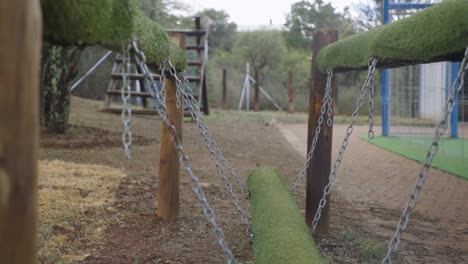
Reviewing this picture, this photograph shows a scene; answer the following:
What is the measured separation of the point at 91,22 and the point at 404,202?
16.5 ft

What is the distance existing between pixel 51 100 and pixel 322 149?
5.77m

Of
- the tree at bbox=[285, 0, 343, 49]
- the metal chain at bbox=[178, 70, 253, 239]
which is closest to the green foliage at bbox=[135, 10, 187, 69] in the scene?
the metal chain at bbox=[178, 70, 253, 239]

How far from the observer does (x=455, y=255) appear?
165 inches

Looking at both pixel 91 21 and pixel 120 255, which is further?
pixel 120 255

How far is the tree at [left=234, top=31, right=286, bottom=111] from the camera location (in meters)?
29.2

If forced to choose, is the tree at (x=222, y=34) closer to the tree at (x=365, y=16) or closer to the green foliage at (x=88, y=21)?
the tree at (x=365, y=16)

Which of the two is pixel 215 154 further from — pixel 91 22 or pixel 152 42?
pixel 91 22

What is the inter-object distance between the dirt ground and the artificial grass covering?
190 centimetres

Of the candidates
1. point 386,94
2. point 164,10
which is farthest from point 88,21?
point 164,10

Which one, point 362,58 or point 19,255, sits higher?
point 362,58

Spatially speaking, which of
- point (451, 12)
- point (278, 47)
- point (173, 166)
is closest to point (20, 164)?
point (451, 12)

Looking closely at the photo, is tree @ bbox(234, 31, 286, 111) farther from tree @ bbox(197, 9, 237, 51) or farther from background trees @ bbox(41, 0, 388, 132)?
tree @ bbox(197, 9, 237, 51)

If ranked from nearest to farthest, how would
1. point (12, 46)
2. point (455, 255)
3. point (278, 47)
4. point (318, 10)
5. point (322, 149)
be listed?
point (12, 46), point (455, 255), point (322, 149), point (278, 47), point (318, 10)

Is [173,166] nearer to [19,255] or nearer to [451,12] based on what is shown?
[451,12]
